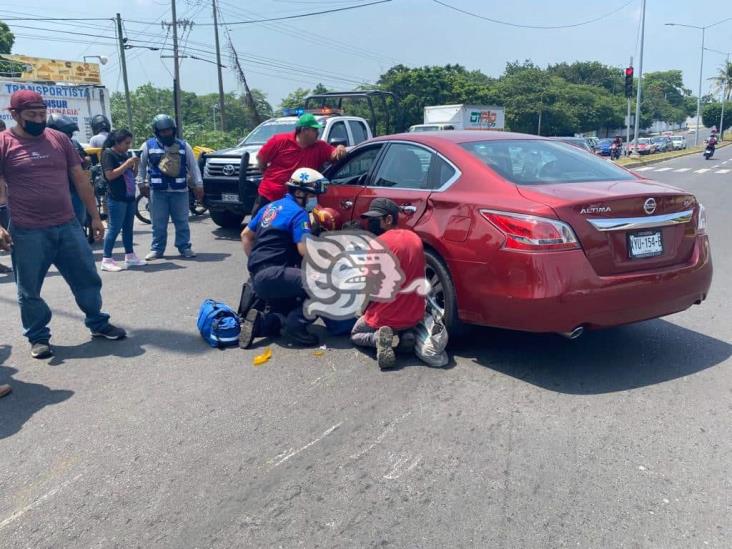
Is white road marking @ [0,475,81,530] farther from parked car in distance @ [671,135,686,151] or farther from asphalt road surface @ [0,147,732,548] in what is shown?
parked car in distance @ [671,135,686,151]

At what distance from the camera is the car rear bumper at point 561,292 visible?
394 centimetres

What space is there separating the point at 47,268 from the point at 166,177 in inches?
140

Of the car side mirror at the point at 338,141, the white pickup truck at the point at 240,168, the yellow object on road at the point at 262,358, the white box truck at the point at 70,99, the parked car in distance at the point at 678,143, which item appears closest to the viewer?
the yellow object on road at the point at 262,358

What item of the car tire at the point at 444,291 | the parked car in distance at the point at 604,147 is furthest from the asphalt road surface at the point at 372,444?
the parked car in distance at the point at 604,147

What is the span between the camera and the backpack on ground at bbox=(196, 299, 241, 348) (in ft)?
16.8

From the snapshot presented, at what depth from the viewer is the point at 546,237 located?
3947 millimetres

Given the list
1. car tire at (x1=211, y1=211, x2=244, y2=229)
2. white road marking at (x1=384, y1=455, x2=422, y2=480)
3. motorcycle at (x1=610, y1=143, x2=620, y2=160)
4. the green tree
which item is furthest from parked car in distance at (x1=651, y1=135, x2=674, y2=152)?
white road marking at (x1=384, y1=455, x2=422, y2=480)

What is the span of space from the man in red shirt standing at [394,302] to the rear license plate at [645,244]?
139cm

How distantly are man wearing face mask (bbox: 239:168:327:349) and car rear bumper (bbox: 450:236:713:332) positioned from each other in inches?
53.3

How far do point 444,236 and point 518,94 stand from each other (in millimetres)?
59544

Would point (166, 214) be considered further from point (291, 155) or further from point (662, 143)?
point (662, 143)

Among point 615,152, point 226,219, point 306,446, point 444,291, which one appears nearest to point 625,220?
point 444,291

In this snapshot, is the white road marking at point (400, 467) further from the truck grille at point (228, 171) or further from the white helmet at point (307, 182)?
the truck grille at point (228, 171)

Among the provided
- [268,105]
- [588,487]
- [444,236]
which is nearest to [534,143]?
[444,236]
